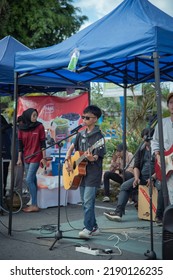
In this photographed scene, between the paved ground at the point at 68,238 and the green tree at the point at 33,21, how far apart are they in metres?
10.7

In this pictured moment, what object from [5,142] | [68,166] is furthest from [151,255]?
[5,142]

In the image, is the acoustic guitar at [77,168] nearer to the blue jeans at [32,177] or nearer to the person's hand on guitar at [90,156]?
the person's hand on guitar at [90,156]

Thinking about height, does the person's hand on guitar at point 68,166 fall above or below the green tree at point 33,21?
below

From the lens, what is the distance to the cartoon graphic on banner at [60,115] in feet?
26.6

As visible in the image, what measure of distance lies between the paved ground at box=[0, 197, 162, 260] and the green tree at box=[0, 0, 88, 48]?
1068 centimetres

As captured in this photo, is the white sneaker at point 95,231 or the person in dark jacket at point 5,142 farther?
the person in dark jacket at point 5,142

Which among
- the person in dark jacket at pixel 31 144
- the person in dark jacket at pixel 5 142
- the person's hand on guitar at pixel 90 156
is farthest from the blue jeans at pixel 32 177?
the person's hand on guitar at pixel 90 156

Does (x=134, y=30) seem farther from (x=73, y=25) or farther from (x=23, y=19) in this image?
(x=73, y=25)

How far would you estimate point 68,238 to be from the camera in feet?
17.2

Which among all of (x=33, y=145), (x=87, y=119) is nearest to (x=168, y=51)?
(x=87, y=119)

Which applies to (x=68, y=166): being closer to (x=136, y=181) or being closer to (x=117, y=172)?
(x=136, y=181)

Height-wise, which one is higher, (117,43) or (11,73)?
(11,73)

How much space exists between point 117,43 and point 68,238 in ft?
8.35
